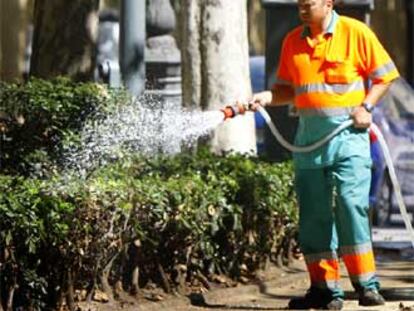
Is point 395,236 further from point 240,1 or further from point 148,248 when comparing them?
point 148,248

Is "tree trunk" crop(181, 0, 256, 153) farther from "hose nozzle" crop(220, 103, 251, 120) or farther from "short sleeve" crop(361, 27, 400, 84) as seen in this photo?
"short sleeve" crop(361, 27, 400, 84)

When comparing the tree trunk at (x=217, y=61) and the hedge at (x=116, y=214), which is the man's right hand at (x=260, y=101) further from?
the tree trunk at (x=217, y=61)

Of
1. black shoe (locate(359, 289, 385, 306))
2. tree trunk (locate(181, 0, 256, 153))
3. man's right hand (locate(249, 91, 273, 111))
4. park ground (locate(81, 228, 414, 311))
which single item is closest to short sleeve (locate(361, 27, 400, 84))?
man's right hand (locate(249, 91, 273, 111))

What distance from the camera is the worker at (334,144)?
329 inches

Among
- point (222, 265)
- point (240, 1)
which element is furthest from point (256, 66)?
point (222, 265)

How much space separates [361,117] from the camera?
8.27m

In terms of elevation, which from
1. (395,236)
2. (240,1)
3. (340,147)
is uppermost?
(240,1)

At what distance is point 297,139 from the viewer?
28.2ft

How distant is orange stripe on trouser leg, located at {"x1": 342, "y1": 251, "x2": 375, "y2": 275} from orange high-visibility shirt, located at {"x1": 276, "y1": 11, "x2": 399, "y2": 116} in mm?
789

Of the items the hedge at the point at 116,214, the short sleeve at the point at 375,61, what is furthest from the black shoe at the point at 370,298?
the short sleeve at the point at 375,61

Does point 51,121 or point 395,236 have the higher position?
point 51,121

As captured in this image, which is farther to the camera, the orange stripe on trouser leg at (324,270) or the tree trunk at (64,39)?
the tree trunk at (64,39)

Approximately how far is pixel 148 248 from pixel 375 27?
67.7ft

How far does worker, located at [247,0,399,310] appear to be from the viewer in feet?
27.5
